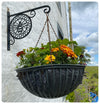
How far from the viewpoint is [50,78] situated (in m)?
1.03

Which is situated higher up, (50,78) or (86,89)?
(50,78)

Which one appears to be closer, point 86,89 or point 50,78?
point 50,78

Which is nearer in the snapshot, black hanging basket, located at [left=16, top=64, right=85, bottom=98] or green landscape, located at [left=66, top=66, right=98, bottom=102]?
black hanging basket, located at [left=16, top=64, right=85, bottom=98]

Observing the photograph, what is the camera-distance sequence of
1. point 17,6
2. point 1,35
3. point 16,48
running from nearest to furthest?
point 1,35 → point 16,48 → point 17,6

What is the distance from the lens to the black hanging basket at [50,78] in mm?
1026

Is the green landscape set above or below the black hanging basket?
below

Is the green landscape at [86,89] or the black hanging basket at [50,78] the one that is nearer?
the black hanging basket at [50,78]

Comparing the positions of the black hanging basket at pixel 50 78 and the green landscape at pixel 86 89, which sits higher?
the black hanging basket at pixel 50 78

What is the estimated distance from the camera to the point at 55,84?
1.04 metres

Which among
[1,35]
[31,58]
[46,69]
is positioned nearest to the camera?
[46,69]

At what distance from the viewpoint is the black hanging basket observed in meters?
1.03

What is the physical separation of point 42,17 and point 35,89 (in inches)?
86.9

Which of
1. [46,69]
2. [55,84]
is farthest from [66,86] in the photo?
[46,69]

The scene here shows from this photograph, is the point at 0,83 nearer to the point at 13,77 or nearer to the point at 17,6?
the point at 13,77
